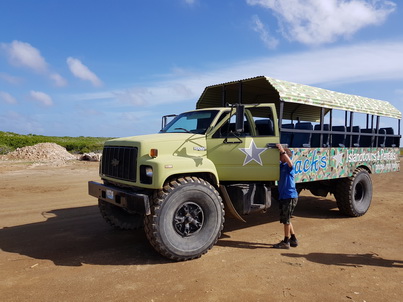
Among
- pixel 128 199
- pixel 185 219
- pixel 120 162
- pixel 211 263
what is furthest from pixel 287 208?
pixel 120 162

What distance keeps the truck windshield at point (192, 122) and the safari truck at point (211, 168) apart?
0.09ft

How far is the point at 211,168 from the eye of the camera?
5273mm

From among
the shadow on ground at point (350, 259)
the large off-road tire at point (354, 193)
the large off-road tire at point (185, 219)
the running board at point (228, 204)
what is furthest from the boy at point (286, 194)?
the large off-road tire at point (354, 193)

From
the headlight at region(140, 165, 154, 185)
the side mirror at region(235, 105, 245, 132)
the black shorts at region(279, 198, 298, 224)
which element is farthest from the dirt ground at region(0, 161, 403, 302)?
the side mirror at region(235, 105, 245, 132)

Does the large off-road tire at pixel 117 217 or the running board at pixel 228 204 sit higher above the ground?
the running board at pixel 228 204

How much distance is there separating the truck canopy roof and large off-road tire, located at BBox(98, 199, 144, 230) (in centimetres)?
321

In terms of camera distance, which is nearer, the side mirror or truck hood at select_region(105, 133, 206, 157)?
truck hood at select_region(105, 133, 206, 157)

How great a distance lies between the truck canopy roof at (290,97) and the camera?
6.17m

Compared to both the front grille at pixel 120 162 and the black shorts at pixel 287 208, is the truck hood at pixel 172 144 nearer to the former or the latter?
the front grille at pixel 120 162

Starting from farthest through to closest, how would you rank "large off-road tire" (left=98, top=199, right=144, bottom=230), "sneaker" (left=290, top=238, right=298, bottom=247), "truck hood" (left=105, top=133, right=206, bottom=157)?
"large off-road tire" (left=98, top=199, right=144, bottom=230), "sneaker" (left=290, top=238, right=298, bottom=247), "truck hood" (left=105, top=133, right=206, bottom=157)

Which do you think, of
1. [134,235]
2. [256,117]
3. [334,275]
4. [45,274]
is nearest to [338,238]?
[334,275]

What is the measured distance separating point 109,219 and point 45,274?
198cm

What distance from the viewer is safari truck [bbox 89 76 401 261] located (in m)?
4.76

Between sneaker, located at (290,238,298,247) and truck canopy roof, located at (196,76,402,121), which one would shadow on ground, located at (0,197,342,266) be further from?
truck canopy roof, located at (196,76,402,121)
